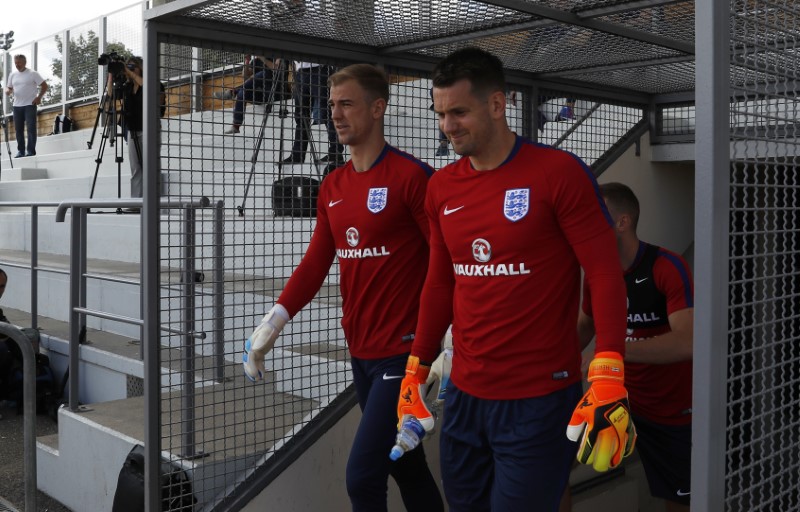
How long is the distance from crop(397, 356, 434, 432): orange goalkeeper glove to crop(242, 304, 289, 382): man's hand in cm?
69

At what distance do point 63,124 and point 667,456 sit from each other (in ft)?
53.5

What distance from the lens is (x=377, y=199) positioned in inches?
126

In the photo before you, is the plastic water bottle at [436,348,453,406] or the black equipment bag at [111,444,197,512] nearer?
the plastic water bottle at [436,348,453,406]

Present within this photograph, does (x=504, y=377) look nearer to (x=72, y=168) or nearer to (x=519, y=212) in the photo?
(x=519, y=212)

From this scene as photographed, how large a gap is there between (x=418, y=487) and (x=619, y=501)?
8.46 feet

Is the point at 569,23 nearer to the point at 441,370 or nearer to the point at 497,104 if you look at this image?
the point at 497,104

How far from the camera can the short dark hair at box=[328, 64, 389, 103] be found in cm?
326

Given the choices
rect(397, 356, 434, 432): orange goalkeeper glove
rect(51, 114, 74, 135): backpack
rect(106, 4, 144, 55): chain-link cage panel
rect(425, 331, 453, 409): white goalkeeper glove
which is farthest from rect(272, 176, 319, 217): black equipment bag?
rect(51, 114, 74, 135): backpack

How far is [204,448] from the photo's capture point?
383 centimetres

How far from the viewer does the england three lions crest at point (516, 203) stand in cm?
249

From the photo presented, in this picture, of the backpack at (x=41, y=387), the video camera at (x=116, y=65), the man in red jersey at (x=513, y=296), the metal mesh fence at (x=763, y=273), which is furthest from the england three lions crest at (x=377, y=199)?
the video camera at (x=116, y=65)

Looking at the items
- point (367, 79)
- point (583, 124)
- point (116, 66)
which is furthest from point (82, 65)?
point (367, 79)

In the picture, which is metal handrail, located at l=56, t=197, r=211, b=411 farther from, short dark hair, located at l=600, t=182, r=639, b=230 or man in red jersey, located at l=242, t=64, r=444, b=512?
short dark hair, located at l=600, t=182, r=639, b=230

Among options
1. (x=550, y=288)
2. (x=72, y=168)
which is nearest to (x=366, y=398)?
(x=550, y=288)
